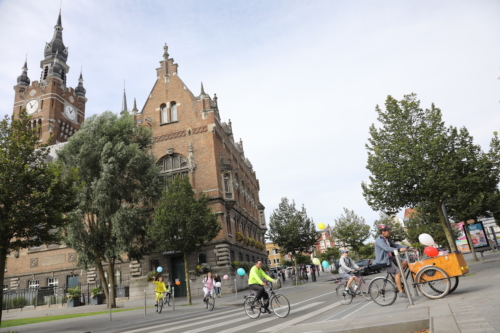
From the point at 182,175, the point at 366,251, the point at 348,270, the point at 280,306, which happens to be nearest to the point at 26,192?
the point at 280,306

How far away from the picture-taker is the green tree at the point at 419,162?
51.9 ft

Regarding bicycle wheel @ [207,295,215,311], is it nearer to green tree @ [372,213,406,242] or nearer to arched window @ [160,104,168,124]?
arched window @ [160,104,168,124]

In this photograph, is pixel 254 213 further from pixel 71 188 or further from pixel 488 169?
pixel 71 188

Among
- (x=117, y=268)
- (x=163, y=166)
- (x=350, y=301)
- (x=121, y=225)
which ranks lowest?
(x=350, y=301)

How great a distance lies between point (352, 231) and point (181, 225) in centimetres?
2950

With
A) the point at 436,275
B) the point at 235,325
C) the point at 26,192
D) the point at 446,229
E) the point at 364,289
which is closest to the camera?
the point at 436,275

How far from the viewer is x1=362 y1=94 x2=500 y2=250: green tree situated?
51.9 feet

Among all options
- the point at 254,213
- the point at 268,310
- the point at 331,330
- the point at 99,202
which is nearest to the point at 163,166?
the point at 99,202

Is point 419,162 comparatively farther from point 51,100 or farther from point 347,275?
point 51,100

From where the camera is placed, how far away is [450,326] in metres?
4.11

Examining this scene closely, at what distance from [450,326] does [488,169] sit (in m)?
17.3

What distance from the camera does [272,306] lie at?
9.73 metres

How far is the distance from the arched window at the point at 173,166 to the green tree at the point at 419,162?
695 inches

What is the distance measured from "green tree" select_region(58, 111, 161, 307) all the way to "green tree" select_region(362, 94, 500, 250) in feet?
50.7
